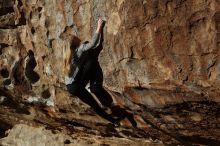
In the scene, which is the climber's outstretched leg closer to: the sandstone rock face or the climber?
the climber

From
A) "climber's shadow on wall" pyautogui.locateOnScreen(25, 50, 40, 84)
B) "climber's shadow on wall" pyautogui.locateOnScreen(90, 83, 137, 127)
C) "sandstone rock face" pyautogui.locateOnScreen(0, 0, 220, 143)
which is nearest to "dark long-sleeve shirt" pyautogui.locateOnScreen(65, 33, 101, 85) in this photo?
"sandstone rock face" pyautogui.locateOnScreen(0, 0, 220, 143)

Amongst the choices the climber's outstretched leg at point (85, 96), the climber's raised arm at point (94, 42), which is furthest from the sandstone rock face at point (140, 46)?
the climber's outstretched leg at point (85, 96)

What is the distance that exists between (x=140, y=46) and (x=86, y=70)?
3.50 ft

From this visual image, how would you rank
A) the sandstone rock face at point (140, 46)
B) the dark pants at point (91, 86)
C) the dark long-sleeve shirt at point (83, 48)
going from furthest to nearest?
the dark pants at point (91, 86), the dark long-sleeve shirt at point (83, 48), the sandstone rock face at point (140, 46)

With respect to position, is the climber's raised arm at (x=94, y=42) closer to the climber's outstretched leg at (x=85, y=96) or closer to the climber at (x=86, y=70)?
the climber at (x=86, y=70)

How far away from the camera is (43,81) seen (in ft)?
24.9

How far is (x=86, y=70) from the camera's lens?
6387 millimetres

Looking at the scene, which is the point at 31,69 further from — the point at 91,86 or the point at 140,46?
the point at 140,46

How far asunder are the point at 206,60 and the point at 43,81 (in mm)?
3171

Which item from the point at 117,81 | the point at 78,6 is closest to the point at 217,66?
the point at 117,81

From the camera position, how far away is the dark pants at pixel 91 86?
20.8 ft

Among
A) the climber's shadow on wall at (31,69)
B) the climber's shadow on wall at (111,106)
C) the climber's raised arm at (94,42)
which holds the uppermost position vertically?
the climber's raised arm at (94,42)

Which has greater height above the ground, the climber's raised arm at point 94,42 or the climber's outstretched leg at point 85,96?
the climber's raised arm at point 94,42

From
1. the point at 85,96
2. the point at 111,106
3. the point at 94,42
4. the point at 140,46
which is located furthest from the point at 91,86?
the point at 140,46
